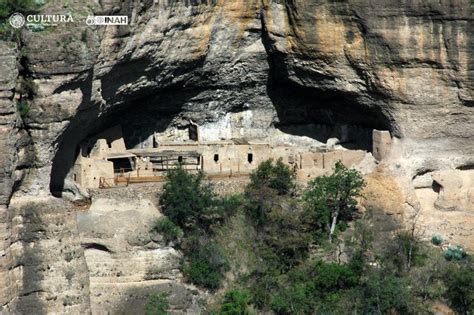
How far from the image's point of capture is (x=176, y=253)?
132ft

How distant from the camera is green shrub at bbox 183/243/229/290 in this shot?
4003 centimetres

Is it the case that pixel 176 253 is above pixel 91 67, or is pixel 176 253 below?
below

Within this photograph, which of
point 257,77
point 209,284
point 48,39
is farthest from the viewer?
point 257,77

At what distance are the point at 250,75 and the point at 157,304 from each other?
6.31m

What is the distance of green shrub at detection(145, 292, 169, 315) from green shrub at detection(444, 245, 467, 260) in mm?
6260

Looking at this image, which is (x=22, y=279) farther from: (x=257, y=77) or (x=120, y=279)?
(x=257, y=77)

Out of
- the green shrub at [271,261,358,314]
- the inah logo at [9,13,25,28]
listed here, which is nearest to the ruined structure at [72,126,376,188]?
the green shrub at [271,261,358,314]

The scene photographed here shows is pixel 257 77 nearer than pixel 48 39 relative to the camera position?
No

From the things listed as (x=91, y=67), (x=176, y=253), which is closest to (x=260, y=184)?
(x=176, y=253)

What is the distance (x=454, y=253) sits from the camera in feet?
136

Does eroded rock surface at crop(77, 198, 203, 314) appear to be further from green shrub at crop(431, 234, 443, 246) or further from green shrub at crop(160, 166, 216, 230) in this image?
green shrub at crop(431, 234, 443, 246)

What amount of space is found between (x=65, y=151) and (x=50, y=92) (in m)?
2.70

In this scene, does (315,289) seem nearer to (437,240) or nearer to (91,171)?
(437,240)

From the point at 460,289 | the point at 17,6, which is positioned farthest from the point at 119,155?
the point at 460,289
